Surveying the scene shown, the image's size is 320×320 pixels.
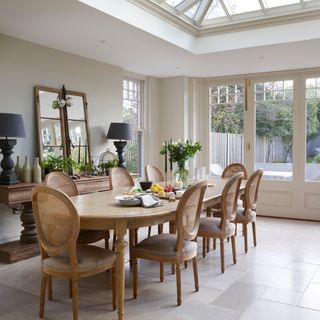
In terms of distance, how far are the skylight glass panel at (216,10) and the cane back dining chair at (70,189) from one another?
2.89 meters

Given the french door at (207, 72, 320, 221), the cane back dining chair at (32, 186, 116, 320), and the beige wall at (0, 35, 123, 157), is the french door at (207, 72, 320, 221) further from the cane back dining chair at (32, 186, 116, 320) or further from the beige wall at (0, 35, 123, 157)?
the cane back dining chair at (32, 186, 116, 320)

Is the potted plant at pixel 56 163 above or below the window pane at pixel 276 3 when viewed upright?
below

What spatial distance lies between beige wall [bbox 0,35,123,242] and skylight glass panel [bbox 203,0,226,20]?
1.77m

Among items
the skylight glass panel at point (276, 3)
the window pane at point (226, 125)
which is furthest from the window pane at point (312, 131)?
the skylight glass panel at point (276, 3)

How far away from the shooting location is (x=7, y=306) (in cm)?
291

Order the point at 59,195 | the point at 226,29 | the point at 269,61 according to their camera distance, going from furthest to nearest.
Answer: the point at 269,61 → the point at 226,29 → the point at 59,195

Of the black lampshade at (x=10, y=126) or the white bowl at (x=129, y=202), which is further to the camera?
the black lampshade at (x=10, y=126)

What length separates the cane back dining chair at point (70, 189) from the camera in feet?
11.3

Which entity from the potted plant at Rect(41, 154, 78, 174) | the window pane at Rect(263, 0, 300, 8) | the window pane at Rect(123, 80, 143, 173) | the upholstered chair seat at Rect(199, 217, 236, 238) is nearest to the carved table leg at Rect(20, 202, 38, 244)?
the potted plant at Rect(41, 154, 78, 174)

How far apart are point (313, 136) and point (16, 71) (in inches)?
180

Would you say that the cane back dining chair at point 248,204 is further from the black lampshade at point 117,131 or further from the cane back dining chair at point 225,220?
the black lampshade at point 117,131

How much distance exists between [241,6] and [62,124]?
8.97 feet

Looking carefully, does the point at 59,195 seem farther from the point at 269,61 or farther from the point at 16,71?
the point at 269,61

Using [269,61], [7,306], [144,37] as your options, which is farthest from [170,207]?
[269,61]
